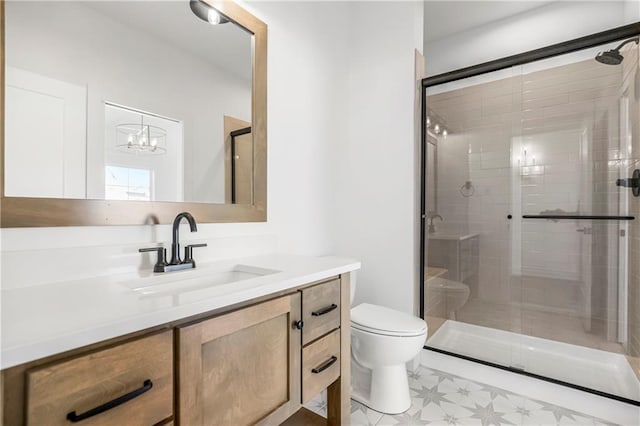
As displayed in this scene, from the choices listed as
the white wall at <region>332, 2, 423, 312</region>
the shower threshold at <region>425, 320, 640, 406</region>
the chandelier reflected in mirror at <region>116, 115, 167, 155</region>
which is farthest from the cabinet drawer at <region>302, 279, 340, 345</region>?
the shower threshold at <region>425, 320, 640, 406</region>

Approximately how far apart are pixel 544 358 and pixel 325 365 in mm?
1598

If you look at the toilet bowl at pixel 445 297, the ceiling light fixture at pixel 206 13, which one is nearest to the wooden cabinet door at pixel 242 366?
the ceiling light fixture at pixel 206 13

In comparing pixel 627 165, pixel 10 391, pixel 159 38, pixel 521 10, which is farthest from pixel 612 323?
pixel 159 38

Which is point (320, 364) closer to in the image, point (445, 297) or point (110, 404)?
point (110, 404)

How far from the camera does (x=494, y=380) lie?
1.93m

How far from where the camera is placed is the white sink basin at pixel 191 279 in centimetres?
106

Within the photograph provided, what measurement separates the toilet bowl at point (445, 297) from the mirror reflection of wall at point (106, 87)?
162cm

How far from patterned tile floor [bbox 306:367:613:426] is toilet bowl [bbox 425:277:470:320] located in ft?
1.67

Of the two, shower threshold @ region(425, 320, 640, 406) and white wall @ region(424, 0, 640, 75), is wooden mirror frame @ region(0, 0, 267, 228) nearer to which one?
shower threshold @ region(425, 320, 640, 406)

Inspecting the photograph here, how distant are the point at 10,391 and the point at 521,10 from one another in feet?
11.9

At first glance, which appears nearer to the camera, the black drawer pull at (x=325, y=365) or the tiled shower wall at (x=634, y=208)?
the black drawer pull at (x=325, y=365)

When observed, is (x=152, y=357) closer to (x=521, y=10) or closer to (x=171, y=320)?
(x=171, y=320)

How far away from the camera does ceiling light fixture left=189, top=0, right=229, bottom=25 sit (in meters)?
1.41

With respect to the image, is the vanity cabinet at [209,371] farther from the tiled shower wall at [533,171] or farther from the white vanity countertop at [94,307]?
the tiled shower wall at [533,171]
